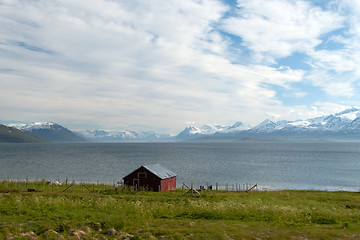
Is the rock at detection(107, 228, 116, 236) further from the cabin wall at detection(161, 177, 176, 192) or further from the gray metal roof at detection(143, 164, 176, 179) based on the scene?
the cabin wall at detection(161, 177, 176, 192)

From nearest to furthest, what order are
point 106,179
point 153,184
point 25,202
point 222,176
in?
point 25,202, point 153,184, point 106,179, point 222,176

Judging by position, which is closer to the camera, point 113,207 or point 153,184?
point 113,207

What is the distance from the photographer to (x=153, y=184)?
60.0 metres

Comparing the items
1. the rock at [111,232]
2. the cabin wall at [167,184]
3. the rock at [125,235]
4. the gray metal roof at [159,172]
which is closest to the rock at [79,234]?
the rock at [111,232]

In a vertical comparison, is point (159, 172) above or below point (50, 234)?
below

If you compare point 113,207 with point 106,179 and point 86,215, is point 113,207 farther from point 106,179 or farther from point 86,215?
point 106,179

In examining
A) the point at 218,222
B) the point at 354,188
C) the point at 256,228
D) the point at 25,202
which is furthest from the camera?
the point at 354,188

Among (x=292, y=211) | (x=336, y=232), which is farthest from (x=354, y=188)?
(x=336, y=232)

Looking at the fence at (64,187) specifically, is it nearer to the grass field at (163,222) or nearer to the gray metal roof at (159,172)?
the gray metal roof at (159,172)

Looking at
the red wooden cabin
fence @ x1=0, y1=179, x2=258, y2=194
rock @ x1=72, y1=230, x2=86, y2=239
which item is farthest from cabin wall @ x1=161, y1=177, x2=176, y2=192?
rock @ x1=72, y1=230, x2=86, y2=239

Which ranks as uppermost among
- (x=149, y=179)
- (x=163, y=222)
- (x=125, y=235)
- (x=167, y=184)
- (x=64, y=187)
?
(x=125, y=235)

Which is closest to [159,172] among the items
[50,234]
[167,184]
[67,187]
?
[167,184]

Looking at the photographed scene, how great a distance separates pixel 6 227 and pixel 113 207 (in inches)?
410

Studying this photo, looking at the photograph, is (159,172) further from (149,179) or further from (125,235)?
(125,235)
